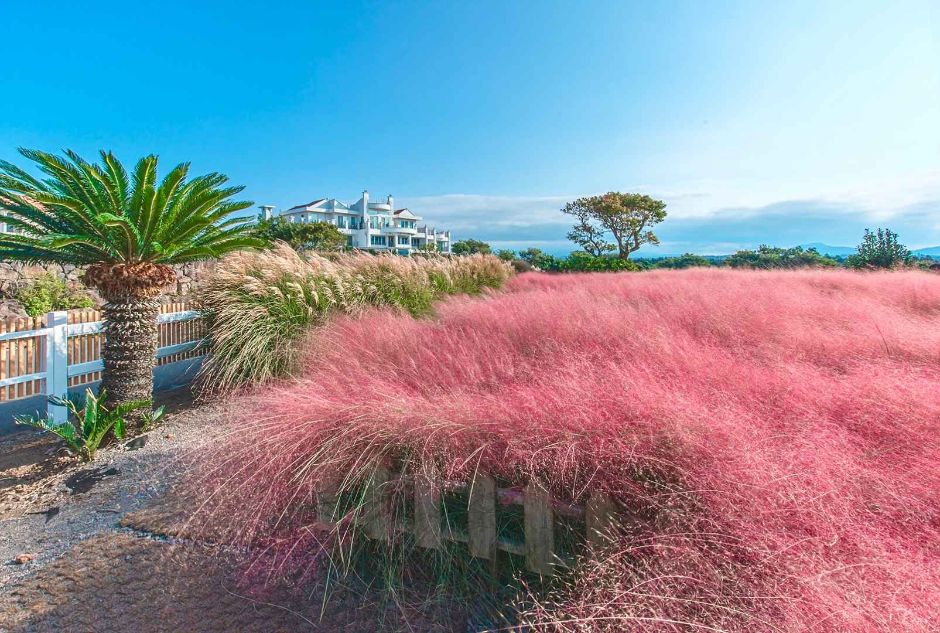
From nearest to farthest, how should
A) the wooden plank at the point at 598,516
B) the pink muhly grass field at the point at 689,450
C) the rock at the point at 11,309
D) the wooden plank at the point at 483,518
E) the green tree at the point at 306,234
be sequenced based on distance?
the pink muhly grass field at the point at 689,450 < the wooden plank at the point at 598,516 < the wooden plank at the point at 483,518 < the rock at the point at 11,309 < the green tree at the point at 306,234

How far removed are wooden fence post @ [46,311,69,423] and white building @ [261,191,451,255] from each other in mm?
54036

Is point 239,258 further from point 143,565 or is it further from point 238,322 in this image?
point 143,565

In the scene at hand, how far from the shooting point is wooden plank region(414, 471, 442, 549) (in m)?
1.85

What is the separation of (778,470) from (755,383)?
91cm

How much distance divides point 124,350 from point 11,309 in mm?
8653

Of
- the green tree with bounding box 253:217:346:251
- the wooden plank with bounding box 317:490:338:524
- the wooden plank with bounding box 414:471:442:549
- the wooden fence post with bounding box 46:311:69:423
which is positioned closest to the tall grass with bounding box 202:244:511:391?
the wooden fence post with bounding box 46:311:69:423

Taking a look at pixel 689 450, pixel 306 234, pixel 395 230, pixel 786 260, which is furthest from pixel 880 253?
pixel 395 230

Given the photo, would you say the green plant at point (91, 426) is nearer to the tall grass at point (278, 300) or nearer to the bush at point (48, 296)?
the tall grass at point (278, 300)

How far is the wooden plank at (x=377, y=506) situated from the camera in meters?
1.94

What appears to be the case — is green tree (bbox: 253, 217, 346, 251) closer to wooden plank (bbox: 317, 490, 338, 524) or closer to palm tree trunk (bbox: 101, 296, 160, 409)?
palm tree trunk (bbox: 101, 296, 160, 409)

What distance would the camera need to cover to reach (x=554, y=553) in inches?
66.4

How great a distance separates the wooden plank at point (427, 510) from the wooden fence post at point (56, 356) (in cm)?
567

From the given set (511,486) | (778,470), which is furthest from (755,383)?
(511,486)

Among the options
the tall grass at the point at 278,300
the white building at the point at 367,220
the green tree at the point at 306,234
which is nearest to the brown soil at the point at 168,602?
the tall grass at the point at 278,300
